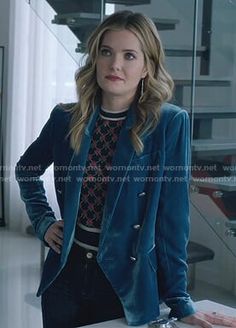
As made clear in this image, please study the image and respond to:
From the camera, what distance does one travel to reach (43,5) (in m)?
4.22

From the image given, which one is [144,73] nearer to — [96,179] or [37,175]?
[96,179]

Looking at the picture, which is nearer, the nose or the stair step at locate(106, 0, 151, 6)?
the nose

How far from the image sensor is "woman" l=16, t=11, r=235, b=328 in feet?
5.12

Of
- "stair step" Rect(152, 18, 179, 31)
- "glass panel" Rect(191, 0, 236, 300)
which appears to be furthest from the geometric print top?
"stair step" Rect(152, 18, 179, 31)

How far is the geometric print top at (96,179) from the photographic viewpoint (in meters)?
1.62

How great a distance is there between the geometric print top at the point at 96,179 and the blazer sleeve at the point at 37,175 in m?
0.15

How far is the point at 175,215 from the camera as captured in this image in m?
1.56

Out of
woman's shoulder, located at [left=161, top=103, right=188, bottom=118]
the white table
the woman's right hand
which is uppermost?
woman's shoulder, located at [left=161, top=103, right=188, bottom=118]

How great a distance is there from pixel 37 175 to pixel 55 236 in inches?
8.1

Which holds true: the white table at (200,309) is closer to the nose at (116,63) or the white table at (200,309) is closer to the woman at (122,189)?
the woman at (122,189)

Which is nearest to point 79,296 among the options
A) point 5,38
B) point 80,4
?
point 80,4

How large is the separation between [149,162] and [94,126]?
0.19 m

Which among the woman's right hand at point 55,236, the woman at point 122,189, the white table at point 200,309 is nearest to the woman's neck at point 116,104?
the woman at point 122,189

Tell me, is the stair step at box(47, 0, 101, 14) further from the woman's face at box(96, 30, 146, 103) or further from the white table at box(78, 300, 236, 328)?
the white table at box(78, 300, 236, 328)
